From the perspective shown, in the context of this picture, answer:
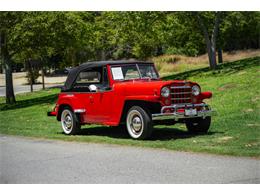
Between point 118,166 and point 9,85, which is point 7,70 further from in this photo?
point 118,166

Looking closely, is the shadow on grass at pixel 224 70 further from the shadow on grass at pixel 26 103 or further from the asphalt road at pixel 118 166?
the asphalt road at pixel 118 166

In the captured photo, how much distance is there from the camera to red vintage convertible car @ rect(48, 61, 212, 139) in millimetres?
10258

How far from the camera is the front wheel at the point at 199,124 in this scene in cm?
1109

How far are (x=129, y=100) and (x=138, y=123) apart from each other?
0.53m

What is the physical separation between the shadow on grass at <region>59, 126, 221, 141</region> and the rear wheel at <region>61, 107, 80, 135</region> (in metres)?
Answer: 0.29

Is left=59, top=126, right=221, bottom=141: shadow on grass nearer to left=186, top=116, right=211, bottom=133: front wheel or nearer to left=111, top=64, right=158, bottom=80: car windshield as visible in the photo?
left=186, top=116, right=211, bottom=133: front wheel

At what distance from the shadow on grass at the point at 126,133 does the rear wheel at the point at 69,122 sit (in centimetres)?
29

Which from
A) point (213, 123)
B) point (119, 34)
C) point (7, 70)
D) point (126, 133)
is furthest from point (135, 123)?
point (119, 34)

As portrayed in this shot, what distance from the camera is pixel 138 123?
10.4 metres

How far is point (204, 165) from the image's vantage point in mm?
7598
